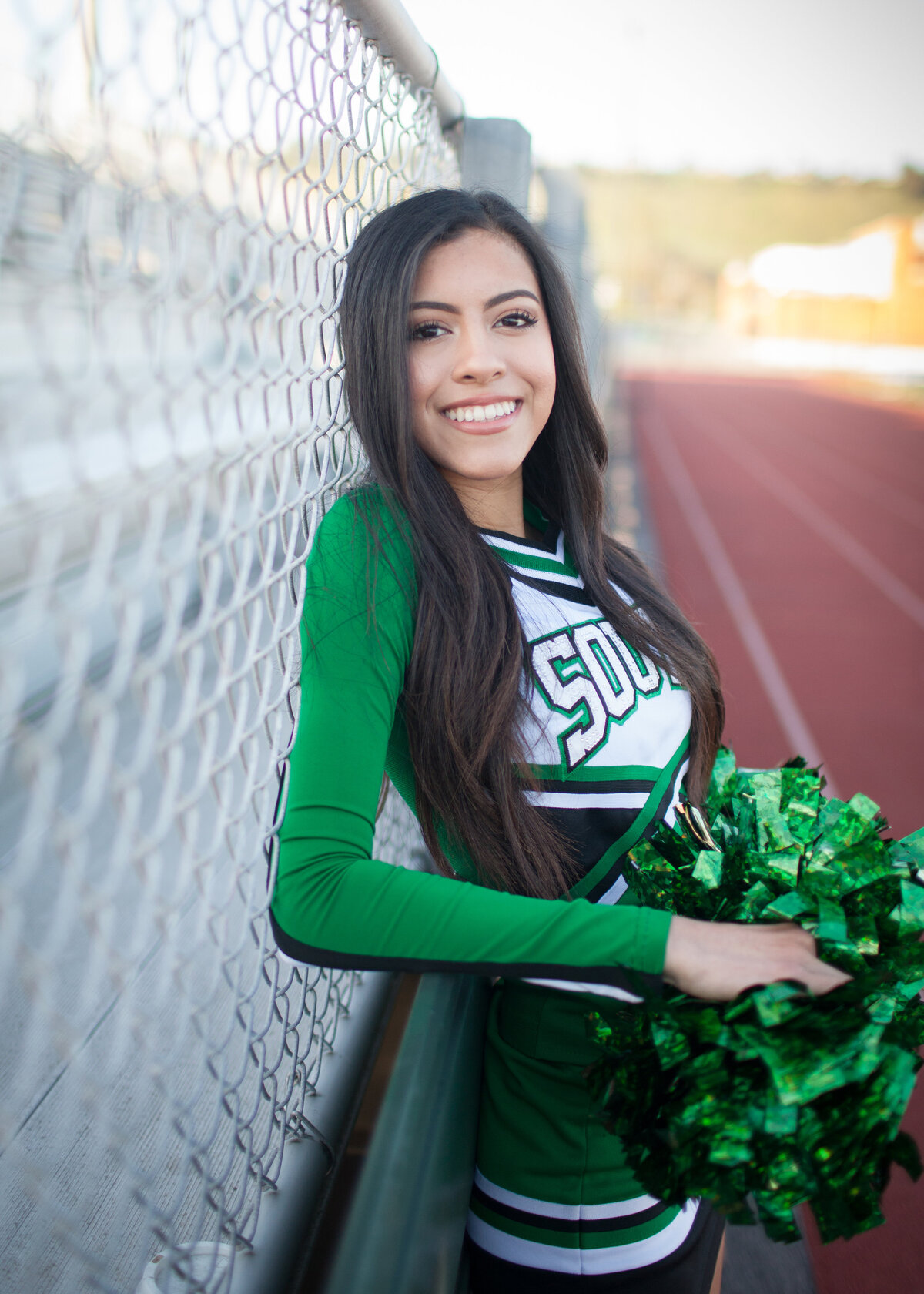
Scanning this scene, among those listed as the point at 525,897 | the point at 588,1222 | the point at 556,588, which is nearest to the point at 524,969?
the point at 525,897

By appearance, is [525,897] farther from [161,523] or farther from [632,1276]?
[632,1276]

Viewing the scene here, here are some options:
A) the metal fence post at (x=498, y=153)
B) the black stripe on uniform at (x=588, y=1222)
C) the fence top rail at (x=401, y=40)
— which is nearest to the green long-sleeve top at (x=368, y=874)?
the black stripe on uniform at (x=588, y=1222)

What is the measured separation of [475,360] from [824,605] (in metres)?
7.67

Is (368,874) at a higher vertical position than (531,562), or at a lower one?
lower

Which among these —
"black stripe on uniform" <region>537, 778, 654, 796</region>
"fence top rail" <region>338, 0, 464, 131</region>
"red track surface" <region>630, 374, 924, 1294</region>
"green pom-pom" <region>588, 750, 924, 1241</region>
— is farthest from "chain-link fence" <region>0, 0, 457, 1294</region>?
"red track surface" <region>630, 374, 924, 1294</region>

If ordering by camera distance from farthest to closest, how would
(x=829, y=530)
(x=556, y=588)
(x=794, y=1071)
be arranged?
1. (x=829, y=530)
2. (x=556, y=588)
3. (x=794, y=1071)

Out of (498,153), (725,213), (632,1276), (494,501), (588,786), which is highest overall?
(725,213)

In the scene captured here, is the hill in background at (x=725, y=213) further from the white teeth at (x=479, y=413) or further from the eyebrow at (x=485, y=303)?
the white teeth at (x=479, y=413)

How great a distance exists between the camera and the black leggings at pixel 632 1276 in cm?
124

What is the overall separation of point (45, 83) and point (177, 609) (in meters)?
0.45

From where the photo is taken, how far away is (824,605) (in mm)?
8242

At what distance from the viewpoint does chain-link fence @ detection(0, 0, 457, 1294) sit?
0.64m

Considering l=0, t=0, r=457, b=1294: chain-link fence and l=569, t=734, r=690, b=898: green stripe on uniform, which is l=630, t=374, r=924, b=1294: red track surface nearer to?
l=569, t=734, r=690, b=898: green stripe on uniform

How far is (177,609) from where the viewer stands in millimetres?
869
